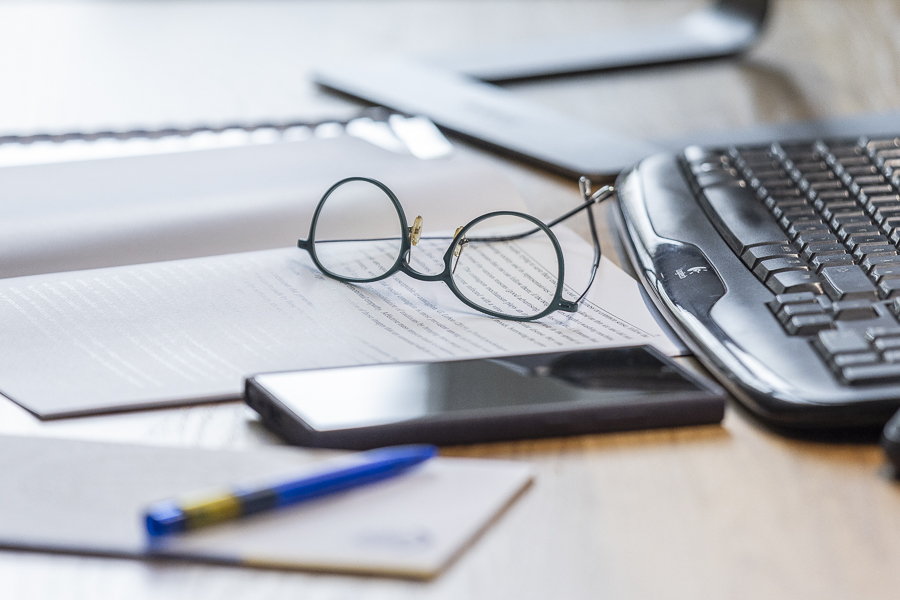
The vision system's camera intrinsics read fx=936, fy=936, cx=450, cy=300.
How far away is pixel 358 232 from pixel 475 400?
252 mm

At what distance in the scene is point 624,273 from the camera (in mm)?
611

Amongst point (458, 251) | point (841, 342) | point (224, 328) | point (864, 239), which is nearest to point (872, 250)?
point (864, 239)

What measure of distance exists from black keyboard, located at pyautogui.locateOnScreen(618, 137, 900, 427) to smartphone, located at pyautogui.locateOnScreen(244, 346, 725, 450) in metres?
0.04

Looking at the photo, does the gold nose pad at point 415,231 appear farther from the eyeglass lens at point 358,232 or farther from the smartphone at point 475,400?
the smartphone at point 475,400

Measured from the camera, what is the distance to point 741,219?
0.61 m

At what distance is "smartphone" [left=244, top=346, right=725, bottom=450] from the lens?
416 millimetres

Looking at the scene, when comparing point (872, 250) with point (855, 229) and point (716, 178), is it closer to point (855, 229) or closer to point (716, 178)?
point (855, 229)

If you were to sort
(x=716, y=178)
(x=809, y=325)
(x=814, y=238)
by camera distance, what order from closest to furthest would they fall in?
1. (x=809, y=325)
2. (x=814, y=238)
3. (x=716, y=178)

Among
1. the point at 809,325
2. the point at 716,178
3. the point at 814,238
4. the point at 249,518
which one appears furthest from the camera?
the point at 716,178

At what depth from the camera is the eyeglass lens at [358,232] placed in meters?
0.62

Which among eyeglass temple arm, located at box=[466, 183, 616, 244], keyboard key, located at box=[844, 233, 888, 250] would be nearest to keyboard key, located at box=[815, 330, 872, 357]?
keyboard key, located at box=[844, 233, 888, 250]

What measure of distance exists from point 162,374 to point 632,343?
0.25 m

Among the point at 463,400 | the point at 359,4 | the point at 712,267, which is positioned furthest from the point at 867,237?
the point at 359,4

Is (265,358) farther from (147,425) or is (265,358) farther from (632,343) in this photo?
(632,343)
